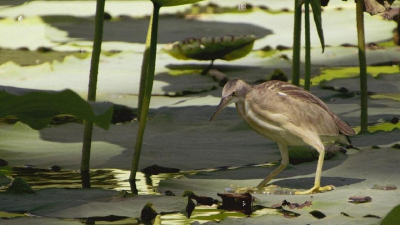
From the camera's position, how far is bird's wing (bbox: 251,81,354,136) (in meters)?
2.55

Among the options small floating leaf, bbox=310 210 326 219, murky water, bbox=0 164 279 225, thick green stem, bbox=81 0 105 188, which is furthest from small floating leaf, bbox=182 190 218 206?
thick green stem, bbox=81 0 105 188

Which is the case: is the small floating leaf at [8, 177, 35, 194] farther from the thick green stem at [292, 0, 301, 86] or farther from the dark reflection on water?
the thick green stem at [292, 0, 301, 86]

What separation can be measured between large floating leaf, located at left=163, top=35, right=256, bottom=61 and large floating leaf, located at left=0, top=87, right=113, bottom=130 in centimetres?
265

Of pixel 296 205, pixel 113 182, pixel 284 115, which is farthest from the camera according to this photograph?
pixel 113 182

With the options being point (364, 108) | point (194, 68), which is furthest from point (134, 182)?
point (194, 68)

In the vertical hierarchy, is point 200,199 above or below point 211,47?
below

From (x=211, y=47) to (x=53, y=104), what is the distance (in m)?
2.76

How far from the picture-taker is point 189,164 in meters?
2.81

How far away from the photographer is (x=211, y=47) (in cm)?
483

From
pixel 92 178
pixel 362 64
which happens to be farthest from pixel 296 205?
pixel 362 64

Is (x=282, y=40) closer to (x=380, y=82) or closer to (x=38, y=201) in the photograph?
(x=380, y=82)

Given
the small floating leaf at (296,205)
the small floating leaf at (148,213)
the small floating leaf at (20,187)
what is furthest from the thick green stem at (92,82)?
the small floating leaf at (296,205)

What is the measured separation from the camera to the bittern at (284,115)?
2539 mm

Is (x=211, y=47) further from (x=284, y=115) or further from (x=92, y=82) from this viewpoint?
(x=284, y=115)
